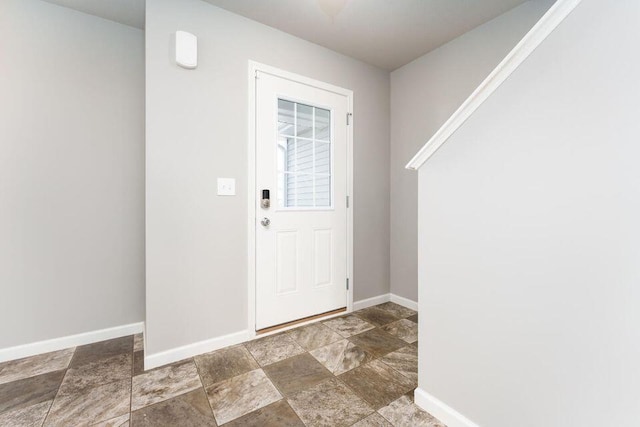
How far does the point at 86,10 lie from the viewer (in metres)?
2.09

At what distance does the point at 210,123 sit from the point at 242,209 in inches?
26.0

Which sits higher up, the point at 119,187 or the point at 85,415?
the point at 119,187

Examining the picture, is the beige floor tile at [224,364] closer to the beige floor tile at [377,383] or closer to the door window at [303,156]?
the beige floor tile at [377,383]

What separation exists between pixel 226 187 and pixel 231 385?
4.24ft

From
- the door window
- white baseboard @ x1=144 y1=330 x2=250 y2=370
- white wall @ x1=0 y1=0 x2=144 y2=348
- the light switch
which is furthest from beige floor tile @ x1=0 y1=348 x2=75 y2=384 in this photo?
the door window

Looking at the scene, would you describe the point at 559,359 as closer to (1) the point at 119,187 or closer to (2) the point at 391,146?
(2) the point at 391,146

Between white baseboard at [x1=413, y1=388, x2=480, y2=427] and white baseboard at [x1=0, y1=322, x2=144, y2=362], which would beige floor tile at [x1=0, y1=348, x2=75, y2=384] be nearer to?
white baseboard at [x1=0, y1=322, x2=144, y2=362]

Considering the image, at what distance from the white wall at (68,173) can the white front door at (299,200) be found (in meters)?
1.04

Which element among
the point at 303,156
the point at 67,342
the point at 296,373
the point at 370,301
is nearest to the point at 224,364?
the point at 296,373

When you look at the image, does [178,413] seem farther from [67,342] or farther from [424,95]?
[424,95]

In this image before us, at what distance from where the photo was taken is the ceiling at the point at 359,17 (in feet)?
6.66

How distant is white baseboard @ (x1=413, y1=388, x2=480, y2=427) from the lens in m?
1.27

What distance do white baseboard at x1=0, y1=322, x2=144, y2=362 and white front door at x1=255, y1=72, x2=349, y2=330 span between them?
1088mm

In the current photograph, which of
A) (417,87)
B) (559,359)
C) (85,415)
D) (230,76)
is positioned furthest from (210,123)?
(559,359)
